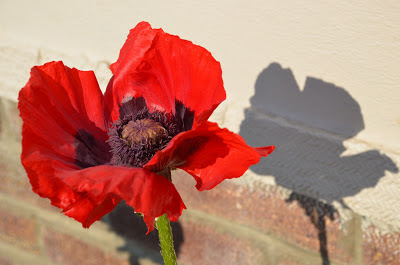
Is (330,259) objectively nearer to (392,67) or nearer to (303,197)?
(303,197)

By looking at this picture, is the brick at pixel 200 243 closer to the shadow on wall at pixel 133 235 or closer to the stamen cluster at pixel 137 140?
the shadow on wall at pixel 133 235

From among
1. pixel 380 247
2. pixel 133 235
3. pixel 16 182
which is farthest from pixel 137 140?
pixel 16 182

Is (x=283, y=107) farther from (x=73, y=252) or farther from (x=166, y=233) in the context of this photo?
(x=73, y=252)

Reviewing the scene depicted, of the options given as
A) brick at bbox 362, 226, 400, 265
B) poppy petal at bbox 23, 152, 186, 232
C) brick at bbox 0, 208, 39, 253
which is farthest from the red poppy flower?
brick at bbox 0, 208, 39, 253

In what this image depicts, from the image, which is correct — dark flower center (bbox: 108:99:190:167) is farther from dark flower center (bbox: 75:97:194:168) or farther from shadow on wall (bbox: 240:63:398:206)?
shadow on wall (bbox: 240:63:398:206)

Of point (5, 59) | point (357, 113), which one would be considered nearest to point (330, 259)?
point (357, 113)
